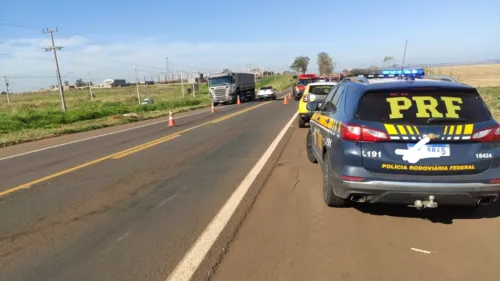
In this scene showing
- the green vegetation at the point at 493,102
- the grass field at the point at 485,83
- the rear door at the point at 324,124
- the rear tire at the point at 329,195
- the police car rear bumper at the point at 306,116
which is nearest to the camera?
the rear tire at the point at 329,195

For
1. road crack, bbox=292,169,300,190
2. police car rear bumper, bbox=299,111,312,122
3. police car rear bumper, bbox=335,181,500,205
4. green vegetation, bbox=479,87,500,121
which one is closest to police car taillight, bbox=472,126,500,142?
police car rear bumper, bbox=335,181,500,205

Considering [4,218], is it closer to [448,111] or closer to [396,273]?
[396,273]

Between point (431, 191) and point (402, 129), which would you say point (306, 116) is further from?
point (431, 191)

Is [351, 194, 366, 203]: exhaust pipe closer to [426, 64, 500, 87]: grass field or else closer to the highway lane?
the highway lane

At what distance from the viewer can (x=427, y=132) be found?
169 inches

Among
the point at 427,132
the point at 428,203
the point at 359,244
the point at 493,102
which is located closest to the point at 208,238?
the point at 359,244

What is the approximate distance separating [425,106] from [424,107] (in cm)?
2

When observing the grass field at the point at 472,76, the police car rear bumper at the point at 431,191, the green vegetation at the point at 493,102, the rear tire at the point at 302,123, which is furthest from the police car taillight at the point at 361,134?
the grass field at the point at 472,76

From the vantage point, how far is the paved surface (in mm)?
3547

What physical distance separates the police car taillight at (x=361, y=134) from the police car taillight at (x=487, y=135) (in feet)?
3.00

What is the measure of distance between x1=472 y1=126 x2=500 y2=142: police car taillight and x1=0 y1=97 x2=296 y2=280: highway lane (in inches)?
123

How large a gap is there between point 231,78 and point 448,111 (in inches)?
1480

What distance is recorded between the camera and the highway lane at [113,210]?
3896 millimetres

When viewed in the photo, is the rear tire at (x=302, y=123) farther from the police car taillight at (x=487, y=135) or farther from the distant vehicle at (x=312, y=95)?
the police car taillight at (x=487, y=135)
